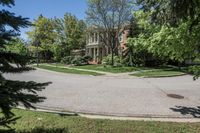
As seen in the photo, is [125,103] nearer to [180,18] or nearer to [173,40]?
[173,40]

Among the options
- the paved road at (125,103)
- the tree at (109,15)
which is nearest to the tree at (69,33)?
the tree at (109,15)

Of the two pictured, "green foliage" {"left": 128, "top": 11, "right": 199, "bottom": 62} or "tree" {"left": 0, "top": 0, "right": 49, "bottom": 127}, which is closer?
"tree" {"left": 0, "top": 0, "right": 49, "bottom": 127}

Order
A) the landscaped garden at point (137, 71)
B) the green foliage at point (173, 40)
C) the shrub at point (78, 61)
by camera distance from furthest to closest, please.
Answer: the shrub at point (78, 61), the landscaped garden at point (137, 71), the green foliage at point (173, 40)

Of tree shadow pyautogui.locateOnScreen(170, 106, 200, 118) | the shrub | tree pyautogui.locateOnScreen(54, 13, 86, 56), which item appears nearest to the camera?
tree shadow pyautogui.locateOnScreen(170, 106, 200, 118)

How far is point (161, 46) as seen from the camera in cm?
839

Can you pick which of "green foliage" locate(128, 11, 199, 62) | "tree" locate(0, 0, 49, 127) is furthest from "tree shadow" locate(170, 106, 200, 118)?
"tree" locate(0, 0, 49, 127)

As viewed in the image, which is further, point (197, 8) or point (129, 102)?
point (129, 102)

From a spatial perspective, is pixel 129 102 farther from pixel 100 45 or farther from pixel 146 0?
pixel 100 45

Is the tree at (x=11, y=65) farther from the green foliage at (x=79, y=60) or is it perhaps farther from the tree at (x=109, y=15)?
the green foliage at (x=79, y=60)

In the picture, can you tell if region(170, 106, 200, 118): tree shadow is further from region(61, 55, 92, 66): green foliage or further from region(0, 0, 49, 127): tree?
region(61, 55, 92, 66): green foliage

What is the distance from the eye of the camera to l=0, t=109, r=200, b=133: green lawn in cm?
639

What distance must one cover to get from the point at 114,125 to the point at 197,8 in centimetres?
343

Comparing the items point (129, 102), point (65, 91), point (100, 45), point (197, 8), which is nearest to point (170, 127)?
point (197, 8)

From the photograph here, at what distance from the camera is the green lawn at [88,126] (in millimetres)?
6387
